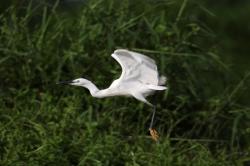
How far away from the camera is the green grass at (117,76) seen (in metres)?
9.29

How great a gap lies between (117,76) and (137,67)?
1338 millimetres

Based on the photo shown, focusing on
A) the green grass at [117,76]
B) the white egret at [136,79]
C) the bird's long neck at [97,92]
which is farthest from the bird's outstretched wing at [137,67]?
the green grass at [117,76]

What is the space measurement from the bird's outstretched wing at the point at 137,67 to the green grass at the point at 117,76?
60 centimetres

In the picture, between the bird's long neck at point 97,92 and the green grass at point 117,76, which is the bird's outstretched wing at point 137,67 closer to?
the bird's long neck at point 97,92

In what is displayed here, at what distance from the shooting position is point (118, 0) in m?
10.5

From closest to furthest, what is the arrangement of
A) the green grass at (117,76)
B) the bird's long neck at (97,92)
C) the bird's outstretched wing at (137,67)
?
the bird's outstretched wing at (137,67), the bird's long neck at (97,92), the green grass at (117,76)

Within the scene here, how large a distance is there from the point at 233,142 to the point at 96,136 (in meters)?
1.46

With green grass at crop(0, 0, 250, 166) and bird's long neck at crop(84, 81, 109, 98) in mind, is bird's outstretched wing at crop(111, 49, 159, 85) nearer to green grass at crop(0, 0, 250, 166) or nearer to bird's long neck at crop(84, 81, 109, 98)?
bird's long neck at crop(84, 81, 109, 98)

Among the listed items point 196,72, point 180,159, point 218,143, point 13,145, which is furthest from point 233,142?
point 13,145

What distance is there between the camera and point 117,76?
9852 millimetres

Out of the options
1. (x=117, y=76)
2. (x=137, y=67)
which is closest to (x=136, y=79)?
(x=137, y=67)

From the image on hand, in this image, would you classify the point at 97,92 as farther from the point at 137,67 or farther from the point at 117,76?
the point at 117,76

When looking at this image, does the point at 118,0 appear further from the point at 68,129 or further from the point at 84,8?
the point at 68,129

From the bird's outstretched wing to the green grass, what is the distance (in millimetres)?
596
